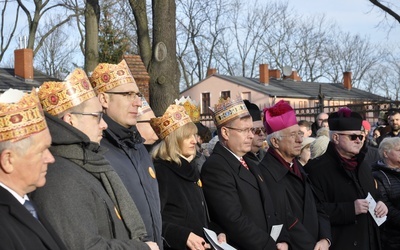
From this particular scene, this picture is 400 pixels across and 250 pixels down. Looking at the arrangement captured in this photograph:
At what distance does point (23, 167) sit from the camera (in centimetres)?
332

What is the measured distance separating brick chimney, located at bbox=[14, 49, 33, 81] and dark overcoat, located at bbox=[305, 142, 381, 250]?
2617 centimetres

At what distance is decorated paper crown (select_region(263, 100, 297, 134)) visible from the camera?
6.61 m

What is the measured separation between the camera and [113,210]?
401cm

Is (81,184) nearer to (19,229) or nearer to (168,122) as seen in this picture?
(19,229)

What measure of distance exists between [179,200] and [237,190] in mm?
607

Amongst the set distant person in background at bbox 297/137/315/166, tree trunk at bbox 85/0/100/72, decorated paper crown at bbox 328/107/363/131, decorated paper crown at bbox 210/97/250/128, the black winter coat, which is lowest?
the black winter coat

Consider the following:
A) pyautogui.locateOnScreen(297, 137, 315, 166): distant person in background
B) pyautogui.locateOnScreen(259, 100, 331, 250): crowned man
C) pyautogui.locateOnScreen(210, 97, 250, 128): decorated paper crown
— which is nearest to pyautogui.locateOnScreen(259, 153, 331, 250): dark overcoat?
pyautogui.locateOnScreen(259, 100, 331, 250): crowned man

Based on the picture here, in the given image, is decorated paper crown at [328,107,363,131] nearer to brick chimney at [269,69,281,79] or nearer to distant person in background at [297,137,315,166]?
distant person in background at [297,137,315,166]

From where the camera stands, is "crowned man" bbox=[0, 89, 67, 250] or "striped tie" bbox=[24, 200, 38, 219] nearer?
"crowned man" bbox=[0, 89, 67, 250]

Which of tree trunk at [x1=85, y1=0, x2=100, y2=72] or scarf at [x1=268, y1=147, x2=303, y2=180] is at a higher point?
tree trunk at [x1=85, y1=0, x2=100, y2=72]

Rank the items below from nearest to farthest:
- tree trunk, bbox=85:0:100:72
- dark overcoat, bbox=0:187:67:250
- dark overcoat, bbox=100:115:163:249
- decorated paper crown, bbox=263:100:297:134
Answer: dark overcoat, bbox=0:187:67:250 < dark overcoat, bbox=100:115:163:249 < decorated paper crown, bbox=263:100:297:134 < tree trunk, bbox=85:0:100:72

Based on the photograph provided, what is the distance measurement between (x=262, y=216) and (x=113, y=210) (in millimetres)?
2231

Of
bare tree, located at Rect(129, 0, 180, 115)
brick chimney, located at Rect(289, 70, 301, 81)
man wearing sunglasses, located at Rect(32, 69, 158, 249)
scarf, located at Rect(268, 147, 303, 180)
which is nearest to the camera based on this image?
man wearing sunglasses, located at Rect(32, 69, 158, 249)

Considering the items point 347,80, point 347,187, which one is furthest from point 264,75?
point 347,187
